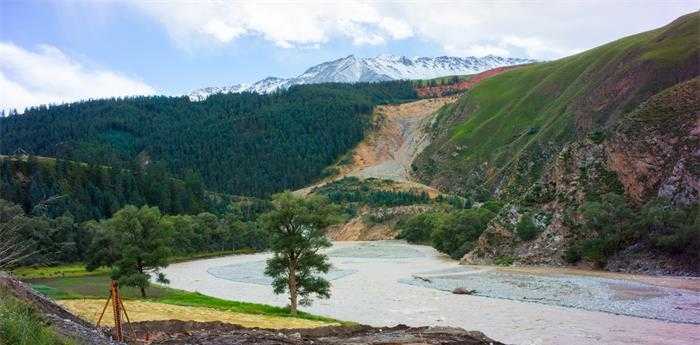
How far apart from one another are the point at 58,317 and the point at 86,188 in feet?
522

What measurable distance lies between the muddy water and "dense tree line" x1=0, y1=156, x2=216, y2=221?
68.3 meters

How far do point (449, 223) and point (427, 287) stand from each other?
44.9 m

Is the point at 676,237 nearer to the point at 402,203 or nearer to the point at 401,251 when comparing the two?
the point at 401,251

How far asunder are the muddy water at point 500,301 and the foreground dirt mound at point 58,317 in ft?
82.1

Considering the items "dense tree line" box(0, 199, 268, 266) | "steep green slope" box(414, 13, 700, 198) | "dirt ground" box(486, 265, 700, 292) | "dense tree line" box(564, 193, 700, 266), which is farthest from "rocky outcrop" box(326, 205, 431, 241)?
"dense tree line" box(564, 193, 700, 266)

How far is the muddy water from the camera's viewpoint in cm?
3891

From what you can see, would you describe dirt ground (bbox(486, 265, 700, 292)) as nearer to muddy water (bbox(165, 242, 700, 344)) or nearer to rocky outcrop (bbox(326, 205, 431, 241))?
muddy water (bbox(165, 242, 700, 344))

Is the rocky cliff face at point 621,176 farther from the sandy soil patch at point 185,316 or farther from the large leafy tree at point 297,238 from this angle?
the sandy soil patch at point 185,316

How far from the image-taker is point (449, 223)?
359 feet

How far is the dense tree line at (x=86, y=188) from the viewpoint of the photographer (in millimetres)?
142750

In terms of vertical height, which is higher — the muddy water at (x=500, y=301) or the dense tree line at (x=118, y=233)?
the dense tree line at (x=118, y=233)

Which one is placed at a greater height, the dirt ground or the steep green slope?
the steep green slope

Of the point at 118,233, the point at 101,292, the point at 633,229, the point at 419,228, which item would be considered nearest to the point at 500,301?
the point at 633,229

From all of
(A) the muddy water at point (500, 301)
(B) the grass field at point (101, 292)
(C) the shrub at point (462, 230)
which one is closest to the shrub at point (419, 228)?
(C) the shrub at point (462, 230)
